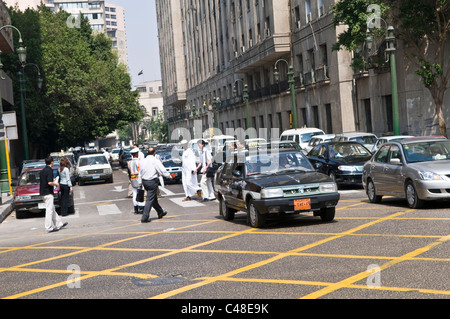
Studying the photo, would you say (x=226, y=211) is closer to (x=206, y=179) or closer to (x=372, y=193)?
(x=372, y=193)

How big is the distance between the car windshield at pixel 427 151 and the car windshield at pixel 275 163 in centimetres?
259

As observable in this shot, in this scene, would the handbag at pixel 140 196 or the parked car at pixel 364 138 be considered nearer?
the handbag at pixel 140 196

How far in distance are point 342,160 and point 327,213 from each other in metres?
8.96

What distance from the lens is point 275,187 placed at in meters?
13.7

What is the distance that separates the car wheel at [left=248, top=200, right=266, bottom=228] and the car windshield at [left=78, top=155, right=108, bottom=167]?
2674 cm

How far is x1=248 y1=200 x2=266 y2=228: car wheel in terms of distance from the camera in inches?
550

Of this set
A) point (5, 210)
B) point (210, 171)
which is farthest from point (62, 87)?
point (210, 171)

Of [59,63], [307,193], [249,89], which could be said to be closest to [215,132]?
[249,89]

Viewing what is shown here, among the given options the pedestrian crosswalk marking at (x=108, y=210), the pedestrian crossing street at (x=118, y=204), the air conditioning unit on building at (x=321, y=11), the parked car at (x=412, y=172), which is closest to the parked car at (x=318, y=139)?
the pedestrian crossing street at (x=118, y=204)

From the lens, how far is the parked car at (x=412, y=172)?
575 inches

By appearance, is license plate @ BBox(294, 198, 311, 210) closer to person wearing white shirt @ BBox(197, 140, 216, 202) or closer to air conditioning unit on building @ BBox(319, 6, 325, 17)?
person wearing white shirt @ BBox(197, 140, 216, 202)

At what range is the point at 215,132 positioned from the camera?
239 ft

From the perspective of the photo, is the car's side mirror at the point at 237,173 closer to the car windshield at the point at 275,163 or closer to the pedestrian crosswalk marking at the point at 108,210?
the car windshield at the point at 275,163

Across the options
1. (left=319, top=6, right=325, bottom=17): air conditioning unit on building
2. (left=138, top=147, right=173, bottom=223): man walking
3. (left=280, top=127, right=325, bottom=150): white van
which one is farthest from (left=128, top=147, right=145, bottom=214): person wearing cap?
(left=319, top=6, right=325, bottom=17): air conditioning unit on building
